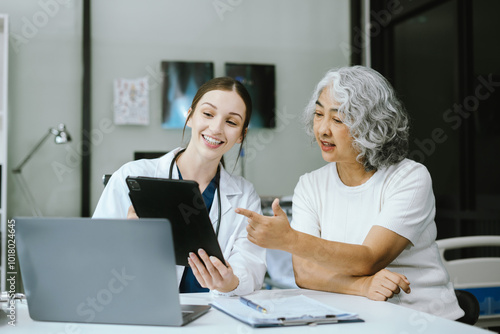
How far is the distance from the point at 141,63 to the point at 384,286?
3018mm

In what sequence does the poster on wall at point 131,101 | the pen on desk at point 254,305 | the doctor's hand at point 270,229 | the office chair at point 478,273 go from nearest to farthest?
the pen on desk at point 254,305 → the doctor's hand at point 270,229 → the office chair at point 478,273 → the poster on wall at point 131,101

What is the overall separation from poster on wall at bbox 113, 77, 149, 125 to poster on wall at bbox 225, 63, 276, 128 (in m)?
0.66

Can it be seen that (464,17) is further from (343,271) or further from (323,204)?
(343,271)

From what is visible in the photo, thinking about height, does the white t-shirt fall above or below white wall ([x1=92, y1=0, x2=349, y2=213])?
below

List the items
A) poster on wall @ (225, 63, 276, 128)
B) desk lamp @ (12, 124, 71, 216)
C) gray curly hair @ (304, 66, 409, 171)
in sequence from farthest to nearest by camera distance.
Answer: poster on wall @ (225, 63, 276, 128) → desk lamp @ (12, 124, 71, 216) → gray curly hair @ (304, 66, 409, 171)

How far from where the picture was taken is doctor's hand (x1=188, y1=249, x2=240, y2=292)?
3.83 ft

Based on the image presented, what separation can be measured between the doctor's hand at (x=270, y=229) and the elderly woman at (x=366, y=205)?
0.09 metres

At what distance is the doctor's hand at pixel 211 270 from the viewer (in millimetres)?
1166

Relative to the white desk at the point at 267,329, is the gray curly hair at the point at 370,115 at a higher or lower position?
higher

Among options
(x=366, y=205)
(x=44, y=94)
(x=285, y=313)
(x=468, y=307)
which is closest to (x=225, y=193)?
(x=366, y=205)

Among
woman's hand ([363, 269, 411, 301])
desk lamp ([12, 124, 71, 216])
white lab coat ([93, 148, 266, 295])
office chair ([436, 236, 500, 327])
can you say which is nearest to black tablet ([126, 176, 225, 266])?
white lab coat ([93, 148, 266, 295])

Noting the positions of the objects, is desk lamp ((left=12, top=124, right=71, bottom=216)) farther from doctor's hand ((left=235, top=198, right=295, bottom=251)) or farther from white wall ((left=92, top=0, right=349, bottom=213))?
doctor's hand ((left=235, top=198, right=295, bottom=251))

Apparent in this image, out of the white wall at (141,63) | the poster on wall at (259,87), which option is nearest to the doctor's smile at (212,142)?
the white wall at (141,63)

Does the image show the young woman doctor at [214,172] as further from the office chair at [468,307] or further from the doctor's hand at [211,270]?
the office chair at [468,307]
